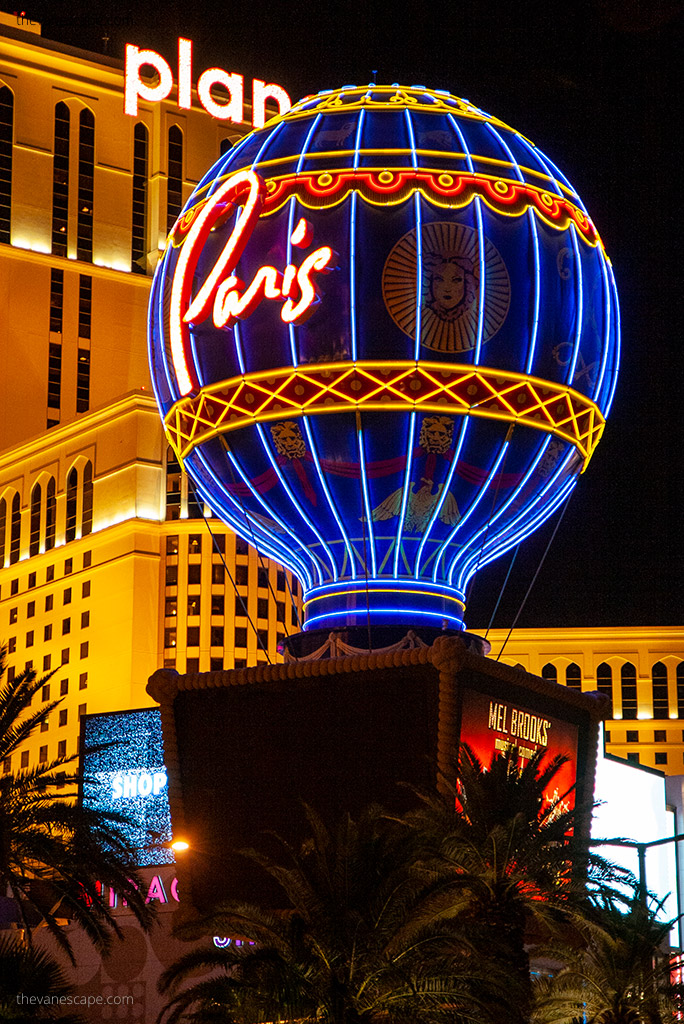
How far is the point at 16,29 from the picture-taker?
4318 inches

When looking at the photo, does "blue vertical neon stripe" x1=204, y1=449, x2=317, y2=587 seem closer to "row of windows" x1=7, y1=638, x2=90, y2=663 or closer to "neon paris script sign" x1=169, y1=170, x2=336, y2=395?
"neon paris script sign" x1=169, y1=170, x2=336, y2=395

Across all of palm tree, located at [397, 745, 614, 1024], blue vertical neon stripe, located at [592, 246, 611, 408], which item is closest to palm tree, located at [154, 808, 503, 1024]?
palm tree, located at [397, 745, 614, 1024]

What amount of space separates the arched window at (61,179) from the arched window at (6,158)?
287 cm

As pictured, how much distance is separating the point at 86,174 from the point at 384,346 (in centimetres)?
8641

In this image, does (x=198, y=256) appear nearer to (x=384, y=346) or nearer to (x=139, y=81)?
(x=384, y=346)

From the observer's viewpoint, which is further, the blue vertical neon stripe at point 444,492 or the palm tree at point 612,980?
the blue vertical neon stripe at point 444,492

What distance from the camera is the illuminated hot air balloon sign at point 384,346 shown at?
29.1 m

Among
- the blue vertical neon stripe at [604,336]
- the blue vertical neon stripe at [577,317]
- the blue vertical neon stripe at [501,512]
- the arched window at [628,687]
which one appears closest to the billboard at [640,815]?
the blue vertical neon stripe at [501,512]

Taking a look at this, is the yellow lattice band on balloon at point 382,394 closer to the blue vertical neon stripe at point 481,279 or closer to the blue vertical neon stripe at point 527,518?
the blue vertical neon stripe at point 481,279

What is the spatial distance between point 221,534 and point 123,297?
84.2 feet

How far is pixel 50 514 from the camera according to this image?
9400cm

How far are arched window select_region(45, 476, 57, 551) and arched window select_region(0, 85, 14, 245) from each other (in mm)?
20535

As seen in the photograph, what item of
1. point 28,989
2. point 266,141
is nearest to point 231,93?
point 266,141

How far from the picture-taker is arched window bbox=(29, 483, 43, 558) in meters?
94.4
